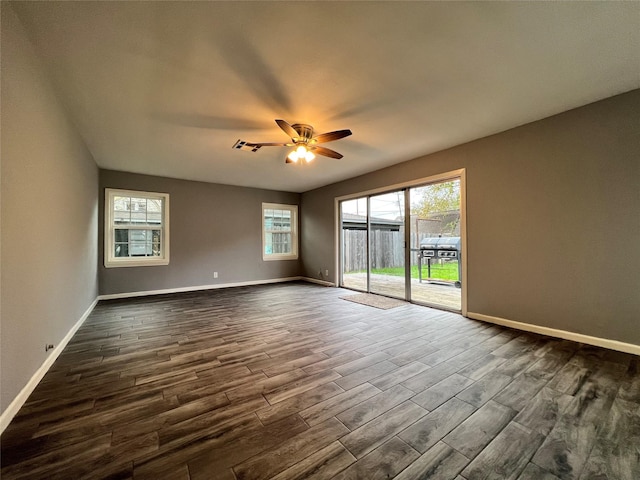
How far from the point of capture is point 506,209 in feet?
10.6

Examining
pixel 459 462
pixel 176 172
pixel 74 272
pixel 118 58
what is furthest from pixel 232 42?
pixel 176 172

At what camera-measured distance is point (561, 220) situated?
280cm

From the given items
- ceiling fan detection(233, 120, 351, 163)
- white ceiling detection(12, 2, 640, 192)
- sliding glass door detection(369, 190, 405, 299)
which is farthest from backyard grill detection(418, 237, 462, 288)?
ceiling fan detection(233, 120, 351, 163)

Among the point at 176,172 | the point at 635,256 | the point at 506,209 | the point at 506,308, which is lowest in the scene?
the point at 506,308

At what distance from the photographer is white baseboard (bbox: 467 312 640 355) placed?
243 cm

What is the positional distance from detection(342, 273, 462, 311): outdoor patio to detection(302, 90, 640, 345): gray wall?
846mm

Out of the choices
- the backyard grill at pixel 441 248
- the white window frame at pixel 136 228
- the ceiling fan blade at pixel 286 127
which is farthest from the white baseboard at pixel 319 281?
the ceiling fan blade at pixel 286 127

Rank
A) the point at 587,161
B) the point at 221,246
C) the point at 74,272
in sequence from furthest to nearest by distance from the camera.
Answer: the point at 221,246, the point at 74,272, the point at 587,161

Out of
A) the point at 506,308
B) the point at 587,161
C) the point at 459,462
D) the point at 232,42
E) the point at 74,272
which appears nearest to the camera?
the point at 459,462

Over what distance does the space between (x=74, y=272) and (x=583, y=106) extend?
591 centimetres

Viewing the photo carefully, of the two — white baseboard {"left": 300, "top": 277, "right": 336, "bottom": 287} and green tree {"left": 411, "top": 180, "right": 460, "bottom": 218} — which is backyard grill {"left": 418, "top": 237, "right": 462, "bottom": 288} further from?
white baseboard {"left": 300, "top": 277, "right": 336, "bottom": 287}

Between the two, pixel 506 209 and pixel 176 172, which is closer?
pixel 506 209

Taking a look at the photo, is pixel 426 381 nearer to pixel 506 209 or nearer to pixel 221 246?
pixel 506 209

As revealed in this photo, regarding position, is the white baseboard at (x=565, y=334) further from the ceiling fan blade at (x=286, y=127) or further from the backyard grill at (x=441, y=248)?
the ceiling fan blade at (x=286, y=127)
